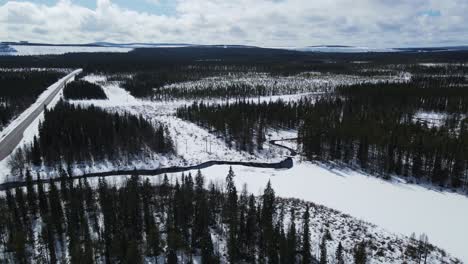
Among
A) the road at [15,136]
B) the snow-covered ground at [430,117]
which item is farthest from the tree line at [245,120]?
the road at [15,136]

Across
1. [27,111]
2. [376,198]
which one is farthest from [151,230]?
[27,111]

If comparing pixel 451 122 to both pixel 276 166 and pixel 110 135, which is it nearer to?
pixel 276 166

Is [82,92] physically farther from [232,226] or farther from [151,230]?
[232,226]

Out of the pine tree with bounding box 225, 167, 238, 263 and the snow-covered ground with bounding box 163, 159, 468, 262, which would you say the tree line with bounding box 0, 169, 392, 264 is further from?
the snow-covered ground with bounding box 163, 159, 468, 262

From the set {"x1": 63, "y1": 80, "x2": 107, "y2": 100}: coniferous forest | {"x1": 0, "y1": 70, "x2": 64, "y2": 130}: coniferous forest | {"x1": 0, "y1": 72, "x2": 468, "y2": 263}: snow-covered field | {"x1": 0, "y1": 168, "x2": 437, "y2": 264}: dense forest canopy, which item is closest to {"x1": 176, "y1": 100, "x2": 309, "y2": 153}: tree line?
{"x1": 0, "y1": 72, "x2": 468, "y2": 263}: snow-covered field

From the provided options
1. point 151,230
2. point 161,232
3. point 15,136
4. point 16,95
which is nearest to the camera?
point 151,230

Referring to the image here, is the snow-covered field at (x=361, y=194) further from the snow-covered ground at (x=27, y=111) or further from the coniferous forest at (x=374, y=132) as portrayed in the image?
the snow-covered ground at (x=27, y=111)

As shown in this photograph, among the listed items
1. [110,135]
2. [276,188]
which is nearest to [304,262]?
[276,188]
